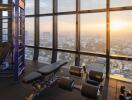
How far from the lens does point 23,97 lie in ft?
10.4

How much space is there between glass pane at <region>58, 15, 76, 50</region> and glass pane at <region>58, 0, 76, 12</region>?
22 cm

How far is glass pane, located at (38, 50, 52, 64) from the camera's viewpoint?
5.91 metres

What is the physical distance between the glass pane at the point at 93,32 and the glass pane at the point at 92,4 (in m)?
0.20

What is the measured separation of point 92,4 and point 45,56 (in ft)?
8.26

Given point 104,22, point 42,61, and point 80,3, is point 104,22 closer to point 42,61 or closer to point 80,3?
point 80,3

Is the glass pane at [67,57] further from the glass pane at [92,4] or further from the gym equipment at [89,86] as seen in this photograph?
the gym equipment at [89,86]

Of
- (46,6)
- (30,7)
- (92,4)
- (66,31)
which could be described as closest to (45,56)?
(66,31)

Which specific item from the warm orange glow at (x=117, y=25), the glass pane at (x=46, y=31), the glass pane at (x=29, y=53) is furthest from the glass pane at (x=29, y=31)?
the warm orange glow at (x=117, y=25)

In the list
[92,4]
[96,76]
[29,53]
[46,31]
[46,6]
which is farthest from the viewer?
[29,53]

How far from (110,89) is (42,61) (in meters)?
3.12

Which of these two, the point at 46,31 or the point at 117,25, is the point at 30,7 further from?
the point at 117,25

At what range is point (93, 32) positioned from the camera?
4.84 meters

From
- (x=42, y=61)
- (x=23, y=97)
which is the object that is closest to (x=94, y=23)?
(x=42, y=61)

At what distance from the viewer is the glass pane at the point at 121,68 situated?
4.28m
